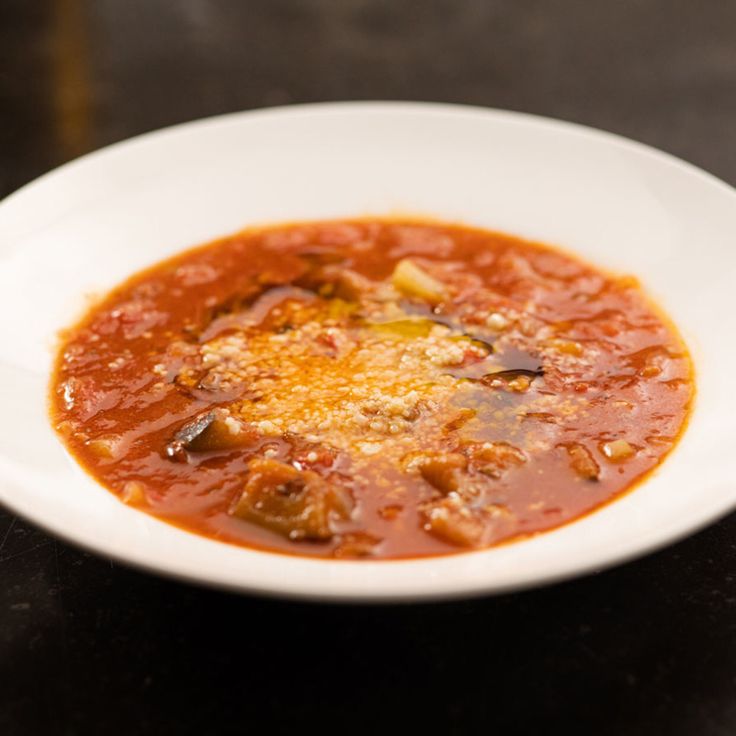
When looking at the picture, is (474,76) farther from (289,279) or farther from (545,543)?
(545,543)

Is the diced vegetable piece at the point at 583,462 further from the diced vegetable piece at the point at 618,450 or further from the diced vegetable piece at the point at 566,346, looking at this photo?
the diced vegetable piece at the point at 566,346

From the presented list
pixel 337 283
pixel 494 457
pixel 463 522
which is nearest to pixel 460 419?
pixel 494 457

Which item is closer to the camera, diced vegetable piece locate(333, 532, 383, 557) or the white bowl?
the white bowl

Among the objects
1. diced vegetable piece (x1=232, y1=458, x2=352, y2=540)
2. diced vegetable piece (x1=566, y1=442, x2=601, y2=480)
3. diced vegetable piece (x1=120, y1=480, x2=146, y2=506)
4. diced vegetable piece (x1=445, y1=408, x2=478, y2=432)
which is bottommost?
diced vegetable piece (x1=120, y1=480, x2=146, y2=506)

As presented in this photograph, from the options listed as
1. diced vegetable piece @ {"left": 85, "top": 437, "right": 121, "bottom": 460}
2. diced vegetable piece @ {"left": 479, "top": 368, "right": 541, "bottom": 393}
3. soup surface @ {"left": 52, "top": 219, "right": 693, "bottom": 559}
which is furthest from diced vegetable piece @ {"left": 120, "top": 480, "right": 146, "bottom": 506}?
diced vegetable piece @ {"left": 479, "top": 368, "right": 541, "bottom": 393}

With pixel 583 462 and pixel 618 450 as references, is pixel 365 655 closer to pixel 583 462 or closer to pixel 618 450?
pixel 583 462

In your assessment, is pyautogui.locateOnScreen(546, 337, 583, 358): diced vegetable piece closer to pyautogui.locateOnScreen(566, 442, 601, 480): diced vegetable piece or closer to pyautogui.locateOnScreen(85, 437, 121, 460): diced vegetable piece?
pyautogui.locateOnScreen(566, 442, 601, 480): diced vegetable piece

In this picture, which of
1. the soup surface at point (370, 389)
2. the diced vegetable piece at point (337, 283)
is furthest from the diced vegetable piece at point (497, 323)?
the diced vegetable piece at point (337, 283)
